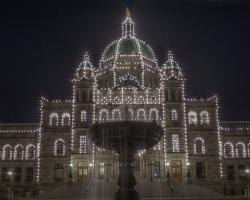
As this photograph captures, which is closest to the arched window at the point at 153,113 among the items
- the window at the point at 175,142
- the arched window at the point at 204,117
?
the window at the point at 175,142

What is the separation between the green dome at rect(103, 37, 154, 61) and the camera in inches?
3002

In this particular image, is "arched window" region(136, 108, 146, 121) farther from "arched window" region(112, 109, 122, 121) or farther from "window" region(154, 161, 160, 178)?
"window" region(154, 161, 160, 178)

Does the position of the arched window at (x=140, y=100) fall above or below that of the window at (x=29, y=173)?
above

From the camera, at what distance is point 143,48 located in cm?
7838

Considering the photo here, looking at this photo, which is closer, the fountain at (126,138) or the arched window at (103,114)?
the fountain at (126,138)

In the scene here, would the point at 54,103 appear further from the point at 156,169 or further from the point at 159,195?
the point at 159,195

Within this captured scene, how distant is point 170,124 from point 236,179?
14815 mm

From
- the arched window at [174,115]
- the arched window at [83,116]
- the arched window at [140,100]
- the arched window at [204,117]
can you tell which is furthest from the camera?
the arched window at [140,100]

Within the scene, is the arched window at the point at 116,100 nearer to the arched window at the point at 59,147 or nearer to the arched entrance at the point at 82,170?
the arched window at the point at 59,147

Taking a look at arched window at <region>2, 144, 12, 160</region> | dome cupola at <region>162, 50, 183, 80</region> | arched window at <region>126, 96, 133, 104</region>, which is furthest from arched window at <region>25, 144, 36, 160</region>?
dome cupola at <region>162, 50, 183, 80</region>

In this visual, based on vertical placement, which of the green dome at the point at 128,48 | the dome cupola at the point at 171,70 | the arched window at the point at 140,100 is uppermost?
the green dome at the point at 128,48

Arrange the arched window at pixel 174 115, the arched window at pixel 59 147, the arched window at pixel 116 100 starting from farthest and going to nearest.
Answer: the arched window at pixel 116 100, the arched window at pixel 59 147, the arched window at pixel 174 115

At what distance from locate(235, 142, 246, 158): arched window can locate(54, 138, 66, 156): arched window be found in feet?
87.5

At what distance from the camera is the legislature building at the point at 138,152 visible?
61.9m
